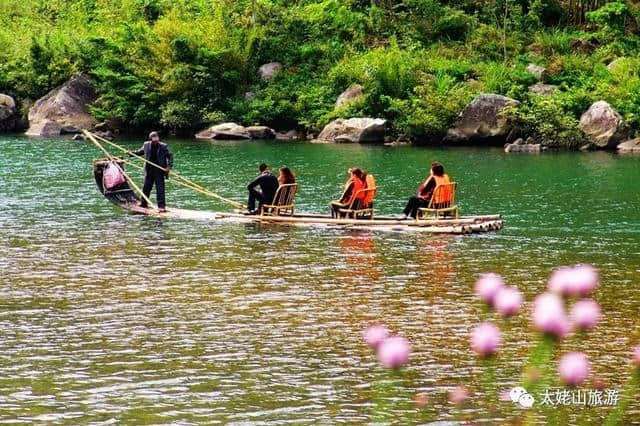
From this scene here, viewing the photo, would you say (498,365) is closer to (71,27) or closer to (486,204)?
(486,204)

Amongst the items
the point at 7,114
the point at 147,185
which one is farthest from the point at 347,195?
the point at 7,114

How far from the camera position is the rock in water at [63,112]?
60.8 m

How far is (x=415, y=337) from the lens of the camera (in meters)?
14.8

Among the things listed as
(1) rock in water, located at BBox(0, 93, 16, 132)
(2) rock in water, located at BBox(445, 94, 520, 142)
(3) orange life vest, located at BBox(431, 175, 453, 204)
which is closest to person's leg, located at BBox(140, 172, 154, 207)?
(3) orange life vest, located at BBox(431, 175, 453, 204)

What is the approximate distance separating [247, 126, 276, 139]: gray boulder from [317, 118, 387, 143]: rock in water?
377 centimetres

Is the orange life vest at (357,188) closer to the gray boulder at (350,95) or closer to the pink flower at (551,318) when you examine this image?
the pink flower at (551,318)

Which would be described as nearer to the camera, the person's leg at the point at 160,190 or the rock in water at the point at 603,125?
the person's leg at the point at 160,190

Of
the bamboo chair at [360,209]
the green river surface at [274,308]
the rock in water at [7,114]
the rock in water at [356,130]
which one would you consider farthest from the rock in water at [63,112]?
the bamboo chair at [360,209]

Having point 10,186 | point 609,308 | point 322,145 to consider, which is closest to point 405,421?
point 609,308

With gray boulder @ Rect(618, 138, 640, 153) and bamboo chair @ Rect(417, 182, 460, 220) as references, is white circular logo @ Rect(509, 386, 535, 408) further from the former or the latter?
gray boulder @ Rect(618, 138, 640, 153)

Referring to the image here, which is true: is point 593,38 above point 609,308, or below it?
above

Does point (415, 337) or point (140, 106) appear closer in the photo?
point (415, 337)

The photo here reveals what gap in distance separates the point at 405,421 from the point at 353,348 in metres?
3.01

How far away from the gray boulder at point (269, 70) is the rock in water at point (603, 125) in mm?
19358
